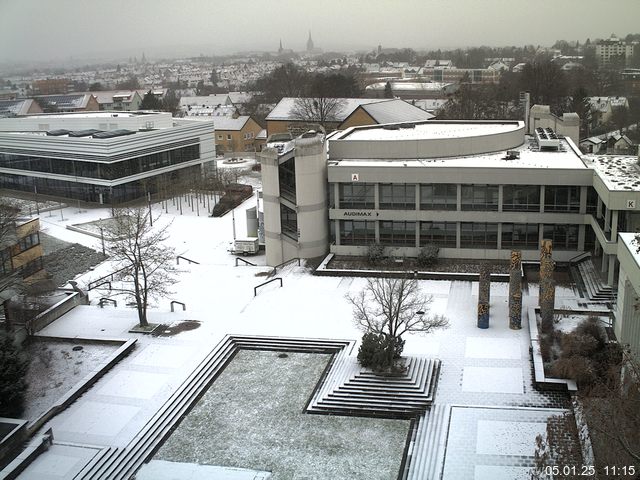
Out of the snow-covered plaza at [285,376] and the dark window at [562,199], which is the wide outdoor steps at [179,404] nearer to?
the snow-covered plaza at [285,376]

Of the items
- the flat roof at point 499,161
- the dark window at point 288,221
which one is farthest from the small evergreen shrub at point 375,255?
the flat roof at point 499,161

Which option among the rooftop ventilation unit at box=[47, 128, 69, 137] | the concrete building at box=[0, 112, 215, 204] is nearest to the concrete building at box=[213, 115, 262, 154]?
the concrete building at box=[0, 112, 215, 204]

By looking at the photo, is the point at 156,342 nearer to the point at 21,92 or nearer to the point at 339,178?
the point at 339,178

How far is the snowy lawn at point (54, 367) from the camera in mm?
21795

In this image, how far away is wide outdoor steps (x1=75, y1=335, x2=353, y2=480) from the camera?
1825cm

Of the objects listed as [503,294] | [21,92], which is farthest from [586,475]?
[21,92]

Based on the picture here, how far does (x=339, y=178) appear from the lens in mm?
33594

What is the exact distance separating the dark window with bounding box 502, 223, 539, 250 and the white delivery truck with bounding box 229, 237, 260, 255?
1273 cm

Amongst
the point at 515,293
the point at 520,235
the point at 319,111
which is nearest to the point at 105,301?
the point at 515,293

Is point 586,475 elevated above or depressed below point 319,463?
above

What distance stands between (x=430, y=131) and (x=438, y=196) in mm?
8925

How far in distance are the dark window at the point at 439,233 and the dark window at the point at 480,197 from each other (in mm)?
1297

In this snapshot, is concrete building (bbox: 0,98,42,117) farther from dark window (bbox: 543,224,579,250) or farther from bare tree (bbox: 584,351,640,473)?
bare tree (bbox: 584,351,640,473)

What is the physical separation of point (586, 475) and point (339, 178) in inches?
879
